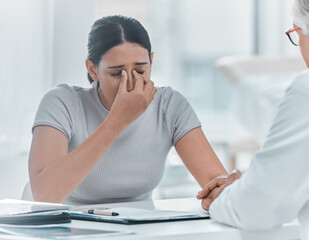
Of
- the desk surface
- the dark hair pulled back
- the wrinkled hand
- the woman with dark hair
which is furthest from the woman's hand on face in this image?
the desk surface

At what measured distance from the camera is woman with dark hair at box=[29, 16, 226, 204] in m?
1.65

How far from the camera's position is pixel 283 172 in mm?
979

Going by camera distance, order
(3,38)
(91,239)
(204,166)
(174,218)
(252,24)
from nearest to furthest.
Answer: (91,239) → (174,218) → (204,166) → (3,38) → (252,24)

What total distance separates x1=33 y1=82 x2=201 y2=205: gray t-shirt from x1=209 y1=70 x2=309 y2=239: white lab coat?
74cm

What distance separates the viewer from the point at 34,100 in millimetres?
2215

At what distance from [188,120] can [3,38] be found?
0.83 meters

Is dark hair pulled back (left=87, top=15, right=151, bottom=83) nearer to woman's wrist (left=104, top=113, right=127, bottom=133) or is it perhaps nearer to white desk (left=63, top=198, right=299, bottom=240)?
woman's wrist (left=104, top=113, right=127, bottom=133)

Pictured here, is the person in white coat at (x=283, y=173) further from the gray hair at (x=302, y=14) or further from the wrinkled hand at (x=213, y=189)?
the wrinkled hand at (x=213, y=189)

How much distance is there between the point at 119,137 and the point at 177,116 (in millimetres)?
206

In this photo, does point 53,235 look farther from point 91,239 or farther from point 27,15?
point 27,15

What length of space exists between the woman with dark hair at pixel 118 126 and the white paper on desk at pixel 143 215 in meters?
0.35

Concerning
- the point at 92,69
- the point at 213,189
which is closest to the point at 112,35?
the point at 92,69

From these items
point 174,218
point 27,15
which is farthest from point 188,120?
point 27,15

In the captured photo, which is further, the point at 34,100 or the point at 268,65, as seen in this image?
the point at 268,65
